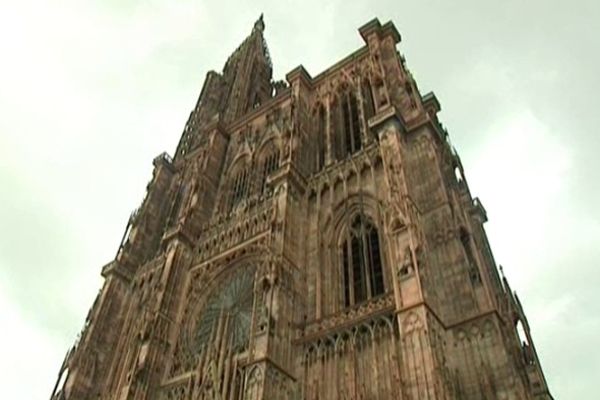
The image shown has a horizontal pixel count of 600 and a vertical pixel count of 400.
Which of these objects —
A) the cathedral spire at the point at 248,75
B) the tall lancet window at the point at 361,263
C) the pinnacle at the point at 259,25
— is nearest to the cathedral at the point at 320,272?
the tall lancet window at the point at 361,263

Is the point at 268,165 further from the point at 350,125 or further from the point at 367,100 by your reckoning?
the point at 367,100

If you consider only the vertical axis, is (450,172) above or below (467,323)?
above

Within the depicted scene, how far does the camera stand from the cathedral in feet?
43.1

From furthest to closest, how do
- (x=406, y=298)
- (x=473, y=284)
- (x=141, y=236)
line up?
(x=141, y=236) < (x=473, y=284) < (x=406, y=298)

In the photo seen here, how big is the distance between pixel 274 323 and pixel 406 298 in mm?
4189

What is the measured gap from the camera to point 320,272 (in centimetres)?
1722

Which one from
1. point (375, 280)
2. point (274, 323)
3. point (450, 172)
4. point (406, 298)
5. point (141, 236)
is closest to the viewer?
point (406, 298)

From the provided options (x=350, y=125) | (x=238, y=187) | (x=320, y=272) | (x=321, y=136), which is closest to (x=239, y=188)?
(x=238, y=187)

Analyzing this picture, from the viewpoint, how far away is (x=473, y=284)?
1396cm

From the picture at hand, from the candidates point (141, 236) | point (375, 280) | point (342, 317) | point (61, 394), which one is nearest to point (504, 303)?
point (375, 280)

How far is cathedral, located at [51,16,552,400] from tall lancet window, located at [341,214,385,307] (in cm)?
6

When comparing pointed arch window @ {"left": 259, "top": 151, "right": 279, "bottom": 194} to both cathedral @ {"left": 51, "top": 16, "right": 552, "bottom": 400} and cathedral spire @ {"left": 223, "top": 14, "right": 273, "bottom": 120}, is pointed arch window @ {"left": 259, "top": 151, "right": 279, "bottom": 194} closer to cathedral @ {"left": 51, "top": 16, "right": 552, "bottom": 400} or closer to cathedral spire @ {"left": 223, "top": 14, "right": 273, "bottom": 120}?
cathedral @ {"left": 51, "top": 16, "right": 552, "bottom": 400}

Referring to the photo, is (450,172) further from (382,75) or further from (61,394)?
(61,394)

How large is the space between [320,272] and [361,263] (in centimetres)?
141
